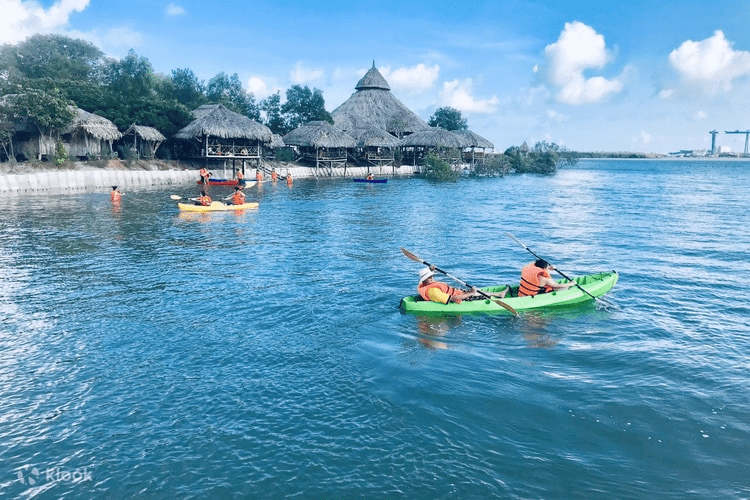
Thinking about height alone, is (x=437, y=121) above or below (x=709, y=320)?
above

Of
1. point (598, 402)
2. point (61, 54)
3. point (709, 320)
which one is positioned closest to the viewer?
point (598, 402)

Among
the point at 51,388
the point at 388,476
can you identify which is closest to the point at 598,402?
the point at 388,476

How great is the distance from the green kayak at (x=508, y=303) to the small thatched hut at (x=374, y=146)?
40.1 m

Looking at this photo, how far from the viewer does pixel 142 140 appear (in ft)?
135

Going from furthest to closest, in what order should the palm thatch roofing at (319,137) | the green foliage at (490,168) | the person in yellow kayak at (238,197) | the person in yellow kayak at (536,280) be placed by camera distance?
the green foliage at (490,168)
the palm thatch roofing at (319,137)
the person in yellow kayak at (238,197)
the person in yellow kayak at (536,280)

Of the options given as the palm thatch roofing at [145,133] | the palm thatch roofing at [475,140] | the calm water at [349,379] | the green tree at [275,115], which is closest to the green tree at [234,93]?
the green tree at [275,115]

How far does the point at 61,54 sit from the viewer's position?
49562mm

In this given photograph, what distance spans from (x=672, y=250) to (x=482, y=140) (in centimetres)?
Result: 4118

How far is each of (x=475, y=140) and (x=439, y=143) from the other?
6.05 m

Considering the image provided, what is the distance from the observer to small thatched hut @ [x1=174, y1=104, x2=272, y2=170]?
39.6 metres

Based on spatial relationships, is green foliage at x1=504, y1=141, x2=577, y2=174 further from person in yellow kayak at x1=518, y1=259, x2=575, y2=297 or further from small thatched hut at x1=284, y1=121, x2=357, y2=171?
person in yellow kayak at x1=518, y1=259, x2=575, y2=297

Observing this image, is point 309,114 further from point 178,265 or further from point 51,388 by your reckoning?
point 51,388

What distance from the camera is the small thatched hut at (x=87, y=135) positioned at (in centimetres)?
3497

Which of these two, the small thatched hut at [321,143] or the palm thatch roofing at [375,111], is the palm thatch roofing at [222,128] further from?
the palm thatch roofing at [375,111]
